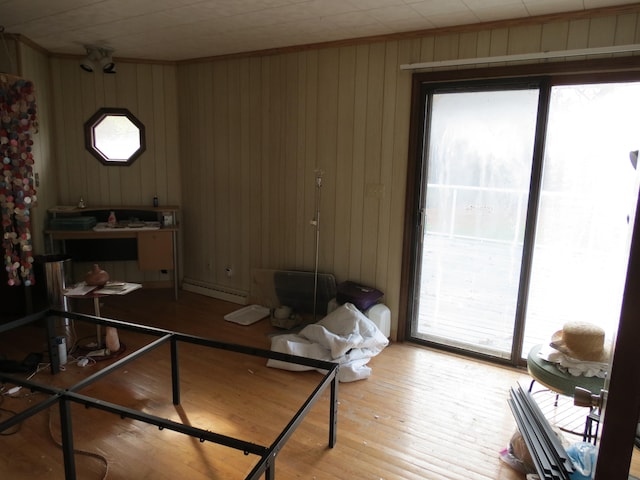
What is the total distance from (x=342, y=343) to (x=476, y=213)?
141 centimetres

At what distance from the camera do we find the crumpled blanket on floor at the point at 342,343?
10.2ft

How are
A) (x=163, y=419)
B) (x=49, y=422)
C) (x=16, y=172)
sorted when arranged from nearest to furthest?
(x=163, y=419)
(x=49, y=422)
(x=16, y=172)

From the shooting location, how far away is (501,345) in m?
3.36

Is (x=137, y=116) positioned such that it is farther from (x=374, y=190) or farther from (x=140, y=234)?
(x=374, y=190)

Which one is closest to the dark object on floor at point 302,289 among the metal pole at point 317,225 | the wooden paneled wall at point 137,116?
the metal pole at point 317,225

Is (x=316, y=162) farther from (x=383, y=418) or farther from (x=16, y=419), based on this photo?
(x=16, y=419)

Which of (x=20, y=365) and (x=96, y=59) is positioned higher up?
(x=96, y=59)

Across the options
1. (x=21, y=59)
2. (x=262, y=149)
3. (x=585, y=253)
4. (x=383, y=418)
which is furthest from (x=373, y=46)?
(x=21, y=59)

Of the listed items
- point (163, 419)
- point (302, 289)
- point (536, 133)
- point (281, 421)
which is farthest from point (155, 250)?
point (536, 133)

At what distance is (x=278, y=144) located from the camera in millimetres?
4156

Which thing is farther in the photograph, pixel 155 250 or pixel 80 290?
pixel 155 250

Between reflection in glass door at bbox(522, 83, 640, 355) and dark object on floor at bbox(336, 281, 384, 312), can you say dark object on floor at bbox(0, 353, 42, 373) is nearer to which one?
dark object on floor at bbox(336, 281, 384, 312)

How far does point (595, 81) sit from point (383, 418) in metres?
2.50

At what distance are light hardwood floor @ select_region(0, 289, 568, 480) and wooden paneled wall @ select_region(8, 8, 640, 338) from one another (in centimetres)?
94
